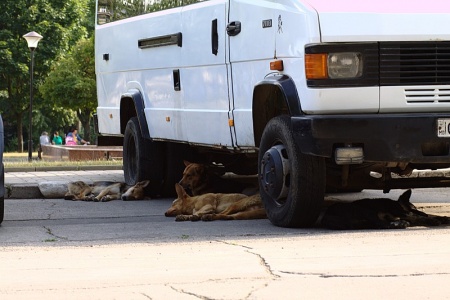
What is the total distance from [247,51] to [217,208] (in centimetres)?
153

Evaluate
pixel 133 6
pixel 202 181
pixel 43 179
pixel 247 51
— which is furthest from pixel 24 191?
pixel 247 51

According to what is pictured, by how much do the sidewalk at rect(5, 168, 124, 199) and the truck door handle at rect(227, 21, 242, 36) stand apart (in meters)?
4.40

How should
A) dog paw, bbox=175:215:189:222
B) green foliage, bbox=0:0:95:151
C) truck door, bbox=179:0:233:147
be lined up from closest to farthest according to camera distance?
1. dog paw, bbox=175:215:189:222
2. truck door, bbox=179:0:233:147
3. green foliage, bbox=0:0:95:151

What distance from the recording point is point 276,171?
9.77 meters

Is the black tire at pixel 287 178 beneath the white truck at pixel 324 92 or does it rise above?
beneath

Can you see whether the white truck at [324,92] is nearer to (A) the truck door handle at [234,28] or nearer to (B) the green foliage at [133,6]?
(A) the truck door handle at [234,28]

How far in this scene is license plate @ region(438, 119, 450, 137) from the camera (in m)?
9.27

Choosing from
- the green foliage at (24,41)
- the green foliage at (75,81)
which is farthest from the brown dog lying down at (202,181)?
the green foliage at (24,41)

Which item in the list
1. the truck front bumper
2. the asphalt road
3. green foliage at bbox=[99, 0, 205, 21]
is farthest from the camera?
green foliage at bbox=[99, 0, 205, 21]

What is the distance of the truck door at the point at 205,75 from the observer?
1135 cm

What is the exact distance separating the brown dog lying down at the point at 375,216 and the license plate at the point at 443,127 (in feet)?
2.59

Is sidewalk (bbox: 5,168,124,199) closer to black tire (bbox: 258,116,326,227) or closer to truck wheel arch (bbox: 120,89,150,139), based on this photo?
truck wheel arch (bbox: 120,89,150,139)

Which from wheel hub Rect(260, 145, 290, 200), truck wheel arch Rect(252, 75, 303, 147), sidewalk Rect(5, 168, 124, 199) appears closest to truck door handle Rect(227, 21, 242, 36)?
truck wheel arch Rect(252, 75, 303, 147)

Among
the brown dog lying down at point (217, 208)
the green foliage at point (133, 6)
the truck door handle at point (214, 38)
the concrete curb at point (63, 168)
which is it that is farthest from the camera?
the concrete curb at point (63, 168)
